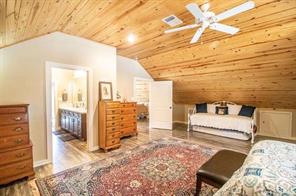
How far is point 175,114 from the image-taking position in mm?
7629

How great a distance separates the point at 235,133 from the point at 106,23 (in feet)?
15.8

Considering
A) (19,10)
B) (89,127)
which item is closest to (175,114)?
(89,127)

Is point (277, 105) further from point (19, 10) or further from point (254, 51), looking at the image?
point (19, 10)

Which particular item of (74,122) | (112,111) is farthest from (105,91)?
(74,122)

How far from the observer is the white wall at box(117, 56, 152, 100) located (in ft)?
20.1

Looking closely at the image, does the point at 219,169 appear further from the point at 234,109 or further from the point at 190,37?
the point at 234,109

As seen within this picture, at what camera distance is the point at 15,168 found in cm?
254

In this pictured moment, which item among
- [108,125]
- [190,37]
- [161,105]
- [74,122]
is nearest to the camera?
[190,37]

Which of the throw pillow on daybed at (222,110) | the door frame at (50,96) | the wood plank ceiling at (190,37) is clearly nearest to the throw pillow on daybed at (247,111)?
the wood plank ceiling at (190,37)

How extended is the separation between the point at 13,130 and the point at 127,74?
165 inches

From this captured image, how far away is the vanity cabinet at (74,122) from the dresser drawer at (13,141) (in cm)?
190

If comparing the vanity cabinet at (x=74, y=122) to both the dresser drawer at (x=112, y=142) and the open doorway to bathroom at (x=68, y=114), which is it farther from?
the dresser drawer at (x=112, y=142)

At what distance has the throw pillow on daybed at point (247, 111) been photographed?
531 cm

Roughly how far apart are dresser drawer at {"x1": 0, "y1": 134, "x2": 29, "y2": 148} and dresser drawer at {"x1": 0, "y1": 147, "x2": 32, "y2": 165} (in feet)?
0.34
